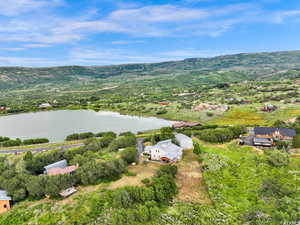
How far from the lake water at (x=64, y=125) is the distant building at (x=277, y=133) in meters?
30.8

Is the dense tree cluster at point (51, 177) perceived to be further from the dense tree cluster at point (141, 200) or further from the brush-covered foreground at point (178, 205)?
the dense tree cluster at point (141, 200)

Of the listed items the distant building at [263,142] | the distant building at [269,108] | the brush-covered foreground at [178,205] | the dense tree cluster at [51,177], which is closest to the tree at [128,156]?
the dense tree cluster at [51,177]

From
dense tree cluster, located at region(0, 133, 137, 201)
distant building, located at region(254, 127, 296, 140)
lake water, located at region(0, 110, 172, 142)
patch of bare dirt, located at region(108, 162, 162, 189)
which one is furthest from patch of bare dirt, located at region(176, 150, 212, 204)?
lake water, located at region(0, 110, 172, 142)

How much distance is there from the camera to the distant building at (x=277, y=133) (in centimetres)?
4081

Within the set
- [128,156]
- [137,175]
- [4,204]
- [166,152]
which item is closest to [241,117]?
[166,152]

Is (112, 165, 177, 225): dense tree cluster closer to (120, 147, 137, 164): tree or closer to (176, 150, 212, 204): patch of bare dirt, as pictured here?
(176, 150, 212, 204): patch of bare dirt

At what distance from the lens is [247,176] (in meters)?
29.0

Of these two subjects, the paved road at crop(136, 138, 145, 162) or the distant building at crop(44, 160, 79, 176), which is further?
the paved road at crop(136, 138, 145, 162)

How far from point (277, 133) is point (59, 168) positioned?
40.9 m

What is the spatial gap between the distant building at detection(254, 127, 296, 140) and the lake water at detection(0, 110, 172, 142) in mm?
30769

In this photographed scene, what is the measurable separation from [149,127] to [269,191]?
44.3m

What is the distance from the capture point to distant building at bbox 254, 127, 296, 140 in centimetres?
4081

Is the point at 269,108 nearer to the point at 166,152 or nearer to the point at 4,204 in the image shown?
the point at 166,152

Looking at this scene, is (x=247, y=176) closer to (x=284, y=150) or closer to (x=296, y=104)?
(x=284, y=150)
